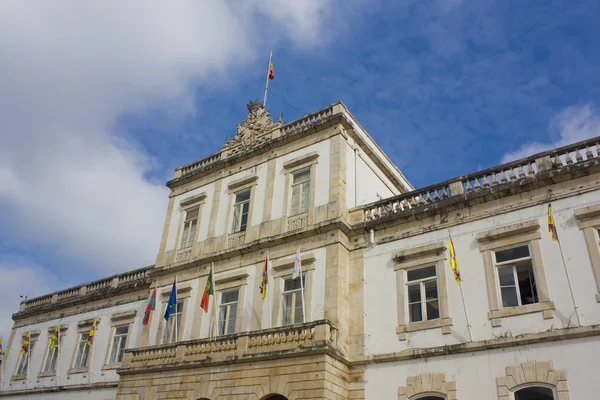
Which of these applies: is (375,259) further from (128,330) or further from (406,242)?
(128,330)

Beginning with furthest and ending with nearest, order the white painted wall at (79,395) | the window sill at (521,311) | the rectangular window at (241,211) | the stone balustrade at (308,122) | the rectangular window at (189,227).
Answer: the white painted wall at (79,395), the rectangular window at (189,227), the rectangular window at (241,211), the stone balustrade at (308,122), the window sill at (521,311)

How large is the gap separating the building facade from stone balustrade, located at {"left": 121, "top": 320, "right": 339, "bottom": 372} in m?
0.04

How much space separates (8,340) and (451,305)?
2541 centimetres

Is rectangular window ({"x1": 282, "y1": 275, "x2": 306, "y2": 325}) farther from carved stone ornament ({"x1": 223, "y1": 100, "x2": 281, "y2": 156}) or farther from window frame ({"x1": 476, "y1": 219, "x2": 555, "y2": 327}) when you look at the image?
carved stone ornament ({"x1": 223, "y1": 100, "x2": 281, "y2": 156})

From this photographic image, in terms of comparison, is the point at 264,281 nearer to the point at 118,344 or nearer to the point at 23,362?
the point at 118,344

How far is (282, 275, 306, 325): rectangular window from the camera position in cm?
1670

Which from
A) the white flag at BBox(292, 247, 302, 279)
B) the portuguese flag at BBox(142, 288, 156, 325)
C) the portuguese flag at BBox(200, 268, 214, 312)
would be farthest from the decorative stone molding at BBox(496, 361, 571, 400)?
the portuguese flag at BBox(142, 288, 156, 325)

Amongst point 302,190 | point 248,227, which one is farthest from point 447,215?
point 248,227

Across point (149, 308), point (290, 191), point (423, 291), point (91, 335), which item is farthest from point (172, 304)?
point (423, 291)

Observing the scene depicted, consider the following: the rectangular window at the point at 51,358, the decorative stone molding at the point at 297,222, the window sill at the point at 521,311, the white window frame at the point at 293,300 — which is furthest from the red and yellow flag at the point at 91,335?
the window sill at the point at 521,311

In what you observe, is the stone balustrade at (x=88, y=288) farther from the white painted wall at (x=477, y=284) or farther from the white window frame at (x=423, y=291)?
the white window frame at (x=423, y=291)

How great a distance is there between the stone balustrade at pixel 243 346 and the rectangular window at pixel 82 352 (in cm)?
598

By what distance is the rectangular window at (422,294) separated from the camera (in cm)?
Answer: 1502

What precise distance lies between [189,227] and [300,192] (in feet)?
18.6
